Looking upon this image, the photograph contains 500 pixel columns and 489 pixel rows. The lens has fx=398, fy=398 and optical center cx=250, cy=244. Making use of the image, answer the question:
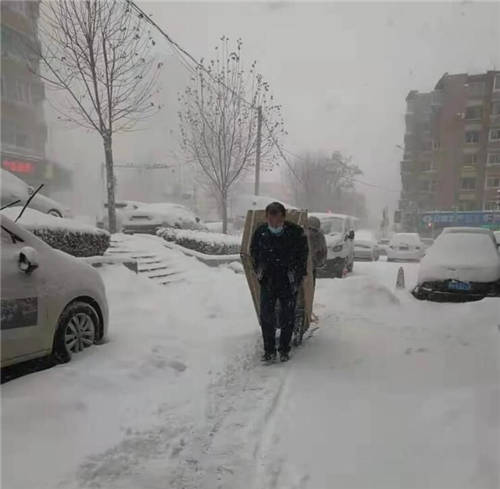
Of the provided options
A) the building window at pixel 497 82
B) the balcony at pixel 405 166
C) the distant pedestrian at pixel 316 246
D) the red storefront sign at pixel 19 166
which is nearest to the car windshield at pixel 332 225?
the building window at pixel 497 82

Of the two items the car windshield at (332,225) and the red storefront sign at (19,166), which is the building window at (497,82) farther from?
the red storefront sign at (19,166)

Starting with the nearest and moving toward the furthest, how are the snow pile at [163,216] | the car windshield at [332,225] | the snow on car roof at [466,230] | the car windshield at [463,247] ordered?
the car windshield at [463,247] → the snow on car roof at [466,230] → the car windshield at [332,225] → the snow pile at [163,216]

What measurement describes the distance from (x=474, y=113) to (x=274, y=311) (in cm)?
940

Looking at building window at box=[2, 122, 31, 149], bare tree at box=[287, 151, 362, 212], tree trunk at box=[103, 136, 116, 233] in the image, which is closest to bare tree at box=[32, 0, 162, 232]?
tree trunk at box=[103, 136, 116, 233]

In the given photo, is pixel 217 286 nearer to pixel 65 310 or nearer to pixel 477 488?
pixel 65 310

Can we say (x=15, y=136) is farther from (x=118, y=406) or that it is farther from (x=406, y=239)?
(x=118, y=406)

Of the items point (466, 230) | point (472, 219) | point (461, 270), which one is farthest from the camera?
point (472, 219)

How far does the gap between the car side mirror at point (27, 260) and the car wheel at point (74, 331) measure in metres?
0.58

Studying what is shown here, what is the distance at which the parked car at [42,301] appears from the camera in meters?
3.30

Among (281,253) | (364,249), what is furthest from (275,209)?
(364,249)

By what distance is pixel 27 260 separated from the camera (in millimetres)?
3449

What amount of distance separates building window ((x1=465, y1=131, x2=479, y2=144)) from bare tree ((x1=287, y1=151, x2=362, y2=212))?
13.3 meters

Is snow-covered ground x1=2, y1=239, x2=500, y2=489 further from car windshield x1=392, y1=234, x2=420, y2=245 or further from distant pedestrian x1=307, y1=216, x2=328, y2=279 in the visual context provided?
car windshield x1=392, y1=234, x2=420, y2=245

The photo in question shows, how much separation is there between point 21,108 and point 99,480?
34.5 m
